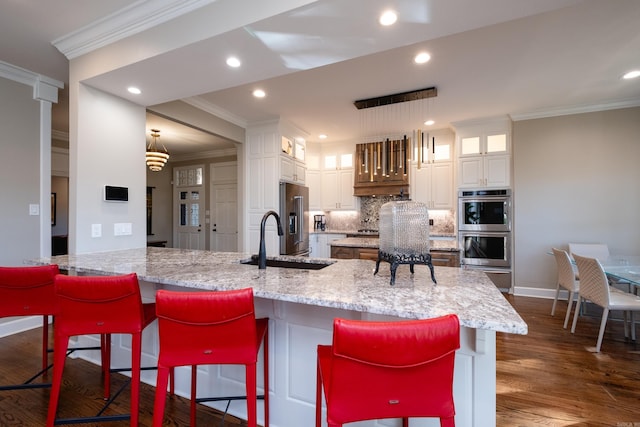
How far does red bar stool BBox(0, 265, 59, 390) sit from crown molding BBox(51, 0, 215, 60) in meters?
1.80

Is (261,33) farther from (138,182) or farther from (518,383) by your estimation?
(518,383)

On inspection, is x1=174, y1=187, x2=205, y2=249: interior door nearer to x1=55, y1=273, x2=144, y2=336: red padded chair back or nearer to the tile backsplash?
the tile backsplash

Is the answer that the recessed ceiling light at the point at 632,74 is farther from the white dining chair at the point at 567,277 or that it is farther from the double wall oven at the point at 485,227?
the white dining chair at the point at 567,277

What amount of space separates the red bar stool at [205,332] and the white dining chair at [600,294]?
3.12 meters

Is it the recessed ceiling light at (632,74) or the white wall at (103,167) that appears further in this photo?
the recessed ceiling light at (632,74)

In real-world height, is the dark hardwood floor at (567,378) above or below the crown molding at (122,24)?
below

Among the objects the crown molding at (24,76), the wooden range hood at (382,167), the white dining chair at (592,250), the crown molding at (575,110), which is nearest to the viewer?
the crown molding at (24,76)

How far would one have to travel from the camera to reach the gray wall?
298cm

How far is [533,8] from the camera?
60.7 inches

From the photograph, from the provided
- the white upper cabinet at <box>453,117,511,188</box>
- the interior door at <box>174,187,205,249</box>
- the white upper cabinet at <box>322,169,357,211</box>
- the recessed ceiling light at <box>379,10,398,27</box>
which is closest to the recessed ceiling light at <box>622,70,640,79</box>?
the white upper cabinet at <box>453,117,511,188</box>

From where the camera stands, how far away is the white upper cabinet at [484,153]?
4523 mm

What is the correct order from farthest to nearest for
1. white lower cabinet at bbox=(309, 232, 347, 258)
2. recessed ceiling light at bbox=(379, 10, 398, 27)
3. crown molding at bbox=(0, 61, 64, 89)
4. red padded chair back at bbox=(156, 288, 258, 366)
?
white lower cabinet at bbox=(309, 232, 347, 258) → crown molding at bbox=(0, 61, 64, 89) → recessed ceiling light at bbox=(379, 10, 398, 27) → red padded chair back at bbox=(156, 288, 258, 366)

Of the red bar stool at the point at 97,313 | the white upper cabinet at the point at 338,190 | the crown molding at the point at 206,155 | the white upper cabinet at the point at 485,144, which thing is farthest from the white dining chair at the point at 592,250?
the crown molding at the point at 206,155

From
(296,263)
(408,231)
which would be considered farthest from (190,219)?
(408,231)
